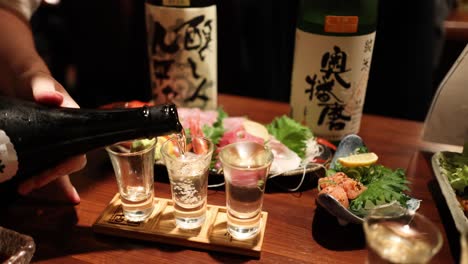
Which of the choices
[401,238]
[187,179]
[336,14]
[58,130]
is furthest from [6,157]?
[336,14]

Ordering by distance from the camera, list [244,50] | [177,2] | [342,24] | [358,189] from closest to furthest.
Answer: [358,189] < [342,24] < [177,2] < [244,50]

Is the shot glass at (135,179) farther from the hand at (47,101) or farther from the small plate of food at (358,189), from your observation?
the small plate of food at (358,189)

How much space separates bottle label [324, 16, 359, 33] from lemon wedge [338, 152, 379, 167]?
1.21 feet

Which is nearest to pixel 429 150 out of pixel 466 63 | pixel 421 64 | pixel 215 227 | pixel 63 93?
pixel 466 63

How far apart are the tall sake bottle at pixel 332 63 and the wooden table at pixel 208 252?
196mm

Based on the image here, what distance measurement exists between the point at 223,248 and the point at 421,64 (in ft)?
4.53

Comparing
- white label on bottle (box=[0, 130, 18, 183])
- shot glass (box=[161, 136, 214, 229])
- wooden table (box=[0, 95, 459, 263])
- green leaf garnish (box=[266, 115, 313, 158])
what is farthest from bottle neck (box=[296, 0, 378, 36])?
white label on bottle (box=[0, 130, 18, 183])

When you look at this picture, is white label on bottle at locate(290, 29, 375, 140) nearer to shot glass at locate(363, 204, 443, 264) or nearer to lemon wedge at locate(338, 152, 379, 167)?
lemon wedge at locate(338, 152, 379, 167)

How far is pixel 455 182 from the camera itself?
1000 millimetres

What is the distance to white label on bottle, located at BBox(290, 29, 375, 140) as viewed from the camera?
1.20 metres

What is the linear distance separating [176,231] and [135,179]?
148mm

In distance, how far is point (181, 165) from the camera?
861 mm

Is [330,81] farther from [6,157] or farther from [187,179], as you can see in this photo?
[6,157]

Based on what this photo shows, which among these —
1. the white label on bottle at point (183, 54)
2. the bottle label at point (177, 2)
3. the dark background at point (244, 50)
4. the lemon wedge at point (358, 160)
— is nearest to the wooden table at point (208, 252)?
the lemon wedge at point (358, 160)
